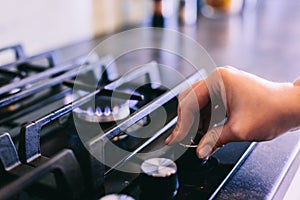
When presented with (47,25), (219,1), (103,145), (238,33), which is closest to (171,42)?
(238,33)

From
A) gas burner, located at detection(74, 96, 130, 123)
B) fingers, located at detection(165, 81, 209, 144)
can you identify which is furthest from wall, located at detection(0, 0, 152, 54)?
fingers, located at detection(165, 81, 209, 144)

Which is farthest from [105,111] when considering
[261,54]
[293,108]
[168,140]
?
[261,54]

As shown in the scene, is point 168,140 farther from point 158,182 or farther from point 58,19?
point 58,19

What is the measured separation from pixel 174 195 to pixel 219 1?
5.02ft

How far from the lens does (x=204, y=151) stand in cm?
49

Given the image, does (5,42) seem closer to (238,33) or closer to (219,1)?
(238,33)

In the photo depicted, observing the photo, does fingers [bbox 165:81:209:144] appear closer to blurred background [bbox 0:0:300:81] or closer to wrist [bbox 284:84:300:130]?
wrist [bbox 284:84:300:130]

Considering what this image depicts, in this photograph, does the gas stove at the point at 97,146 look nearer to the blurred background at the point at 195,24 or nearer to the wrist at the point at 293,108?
the wrist at the point at 293,108

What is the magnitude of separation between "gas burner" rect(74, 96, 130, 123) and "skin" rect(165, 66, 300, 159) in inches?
3.4

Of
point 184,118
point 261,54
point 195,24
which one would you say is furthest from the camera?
point 195,24

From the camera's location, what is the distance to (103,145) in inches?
17.6

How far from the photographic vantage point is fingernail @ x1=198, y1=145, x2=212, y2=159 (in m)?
0.49

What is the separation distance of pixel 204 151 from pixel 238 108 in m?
0.07

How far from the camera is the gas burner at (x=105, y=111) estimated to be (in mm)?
561
